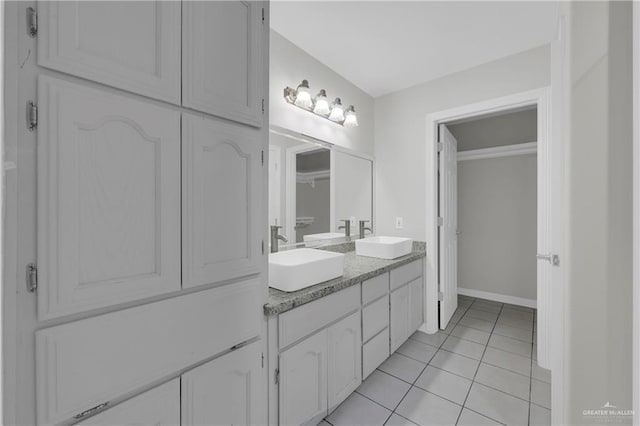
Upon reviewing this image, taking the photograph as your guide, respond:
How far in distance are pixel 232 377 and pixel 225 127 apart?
986mm

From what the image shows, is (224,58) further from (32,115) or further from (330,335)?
(330,335)

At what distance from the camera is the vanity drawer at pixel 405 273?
210 centimetres

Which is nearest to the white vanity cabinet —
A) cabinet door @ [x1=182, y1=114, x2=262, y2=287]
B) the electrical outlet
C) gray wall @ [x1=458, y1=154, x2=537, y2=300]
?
the electrical outlet

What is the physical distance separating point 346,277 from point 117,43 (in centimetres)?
144

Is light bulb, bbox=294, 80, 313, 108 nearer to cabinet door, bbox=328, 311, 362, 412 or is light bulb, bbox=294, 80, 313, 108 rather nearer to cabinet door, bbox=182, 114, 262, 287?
cabinet door, bbox=182, 114, 262, 287

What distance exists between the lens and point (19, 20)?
0.64 meters

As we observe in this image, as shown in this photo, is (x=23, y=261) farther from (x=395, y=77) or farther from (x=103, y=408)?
(x=395, y=77)

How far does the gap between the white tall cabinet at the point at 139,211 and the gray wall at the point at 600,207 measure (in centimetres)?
99

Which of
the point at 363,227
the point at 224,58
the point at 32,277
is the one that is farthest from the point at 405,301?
the point at 32,277

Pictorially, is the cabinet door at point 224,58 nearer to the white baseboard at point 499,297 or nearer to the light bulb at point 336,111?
the light bulb at point 336,111

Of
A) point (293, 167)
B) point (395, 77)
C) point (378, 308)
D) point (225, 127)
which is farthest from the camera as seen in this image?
point (395, 77)

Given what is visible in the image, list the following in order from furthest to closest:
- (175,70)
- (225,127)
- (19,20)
Result: (225,127) → (175,70) → (19,20)

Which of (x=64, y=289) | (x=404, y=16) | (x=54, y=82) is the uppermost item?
(x=404, y=16)

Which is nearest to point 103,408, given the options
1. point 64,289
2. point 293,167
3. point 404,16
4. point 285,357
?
point 64,289
